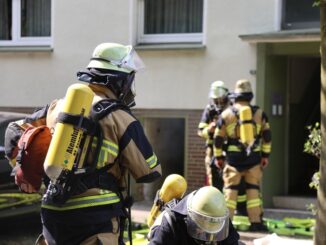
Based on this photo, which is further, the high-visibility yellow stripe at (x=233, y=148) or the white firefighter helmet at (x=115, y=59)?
the high-visibility yellow stripe at (x=233, y=148)

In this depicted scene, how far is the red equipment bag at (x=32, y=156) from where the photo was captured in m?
3.82

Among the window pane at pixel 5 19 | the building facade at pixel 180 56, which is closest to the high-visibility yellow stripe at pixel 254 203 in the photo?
the building facade at pixel 180 56

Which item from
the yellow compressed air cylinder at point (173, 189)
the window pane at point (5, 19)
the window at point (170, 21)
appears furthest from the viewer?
the window pane at point (5, 19)

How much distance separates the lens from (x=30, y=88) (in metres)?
11.6

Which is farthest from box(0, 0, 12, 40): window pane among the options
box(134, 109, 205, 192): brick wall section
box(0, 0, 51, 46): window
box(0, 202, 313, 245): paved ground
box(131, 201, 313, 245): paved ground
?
box(0, 202, 313, 245): paved ground

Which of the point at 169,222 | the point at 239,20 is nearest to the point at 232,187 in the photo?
the point at 239,20

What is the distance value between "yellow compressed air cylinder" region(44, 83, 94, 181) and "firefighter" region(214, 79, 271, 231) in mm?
4435

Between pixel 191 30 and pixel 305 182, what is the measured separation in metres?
3.10

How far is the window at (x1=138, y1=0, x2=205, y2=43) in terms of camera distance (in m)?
10.6

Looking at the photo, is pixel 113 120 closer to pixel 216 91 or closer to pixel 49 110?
pixel 49 110

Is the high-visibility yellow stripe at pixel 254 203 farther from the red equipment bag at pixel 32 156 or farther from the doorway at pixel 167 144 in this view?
the red equipment bag at pixel 32 156

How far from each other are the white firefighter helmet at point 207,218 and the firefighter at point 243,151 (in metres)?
3.96

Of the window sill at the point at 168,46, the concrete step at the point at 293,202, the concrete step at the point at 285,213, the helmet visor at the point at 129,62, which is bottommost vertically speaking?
the concrete step at the point at 285,213

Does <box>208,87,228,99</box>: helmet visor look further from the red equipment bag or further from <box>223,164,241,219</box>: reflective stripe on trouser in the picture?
the red equipment bag
